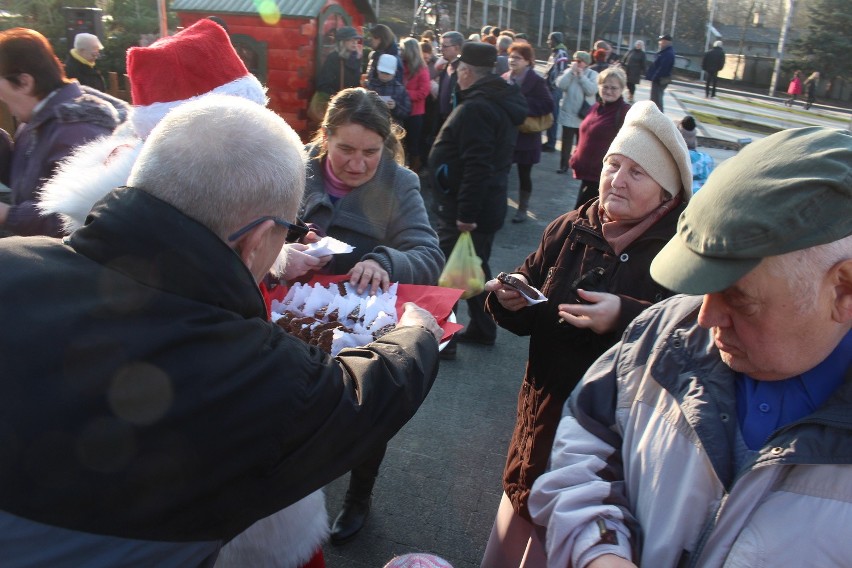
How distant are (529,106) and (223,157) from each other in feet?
23.7

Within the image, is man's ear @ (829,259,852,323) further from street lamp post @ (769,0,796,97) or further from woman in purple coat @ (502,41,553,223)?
street lamp post @ (769,0,796,97)

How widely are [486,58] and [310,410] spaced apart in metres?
4.22

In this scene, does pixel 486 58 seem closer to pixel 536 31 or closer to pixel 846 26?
pixel 846 26

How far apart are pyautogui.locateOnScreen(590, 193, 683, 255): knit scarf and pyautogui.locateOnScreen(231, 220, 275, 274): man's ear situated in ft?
4.40

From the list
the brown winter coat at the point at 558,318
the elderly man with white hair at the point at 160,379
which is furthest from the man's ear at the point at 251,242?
the brown winter coat at the point at 558,318

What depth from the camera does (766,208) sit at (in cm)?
115

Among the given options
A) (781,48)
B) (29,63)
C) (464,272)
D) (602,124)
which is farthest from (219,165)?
(781,48)

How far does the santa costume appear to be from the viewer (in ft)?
5.64

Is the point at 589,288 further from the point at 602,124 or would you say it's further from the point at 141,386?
the point at 602,124

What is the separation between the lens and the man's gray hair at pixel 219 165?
1217mm

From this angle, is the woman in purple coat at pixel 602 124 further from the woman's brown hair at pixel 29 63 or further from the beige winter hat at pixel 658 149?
the woman's brown hair at pixel 29 63

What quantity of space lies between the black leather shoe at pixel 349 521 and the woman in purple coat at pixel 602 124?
4.32 metres

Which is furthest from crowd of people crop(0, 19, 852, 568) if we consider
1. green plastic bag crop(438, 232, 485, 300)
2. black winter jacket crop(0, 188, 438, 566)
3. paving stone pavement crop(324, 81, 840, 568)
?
green plastic bag crop(438, 232, 485, 300)

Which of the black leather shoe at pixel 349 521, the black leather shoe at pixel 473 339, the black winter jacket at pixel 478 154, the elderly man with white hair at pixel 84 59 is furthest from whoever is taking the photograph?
the elderly man with white hair at pixel 84 59
